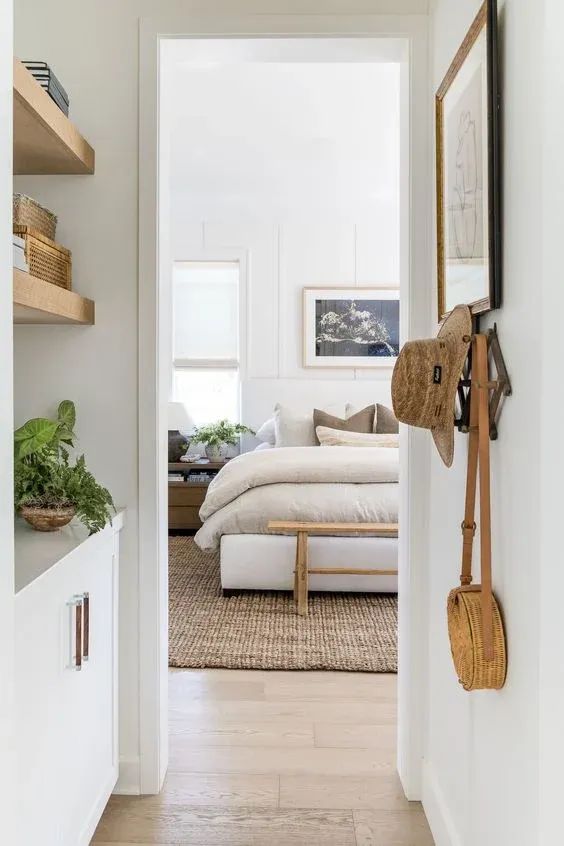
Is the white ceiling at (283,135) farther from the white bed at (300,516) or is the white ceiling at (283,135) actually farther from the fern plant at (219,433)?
the white bed at (300,516)

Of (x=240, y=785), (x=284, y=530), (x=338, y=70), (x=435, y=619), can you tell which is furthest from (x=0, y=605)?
(x=338, y=70)

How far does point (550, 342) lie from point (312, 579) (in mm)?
3009

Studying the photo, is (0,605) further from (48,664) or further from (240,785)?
(240,785)

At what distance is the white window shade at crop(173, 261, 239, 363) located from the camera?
20.2 feet

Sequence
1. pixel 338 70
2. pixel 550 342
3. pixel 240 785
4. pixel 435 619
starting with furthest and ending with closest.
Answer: pixel 338 70 → pixel 240 785 → pixel 435 619 → pixel 550 342

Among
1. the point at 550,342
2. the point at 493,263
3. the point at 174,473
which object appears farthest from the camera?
the point at 174,473

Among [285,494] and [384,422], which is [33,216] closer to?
[285,494]

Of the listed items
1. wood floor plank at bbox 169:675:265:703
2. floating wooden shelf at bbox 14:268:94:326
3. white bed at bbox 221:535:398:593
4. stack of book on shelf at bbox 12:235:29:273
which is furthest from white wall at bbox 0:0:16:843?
white bed at bbox 221:535:398:593

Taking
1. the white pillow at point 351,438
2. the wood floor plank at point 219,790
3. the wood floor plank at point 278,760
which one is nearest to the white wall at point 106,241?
the wood floor plank at point 219,790

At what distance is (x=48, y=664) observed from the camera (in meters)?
1.47

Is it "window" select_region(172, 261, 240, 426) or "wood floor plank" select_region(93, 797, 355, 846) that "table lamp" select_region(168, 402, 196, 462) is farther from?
"wood floor plank" select_region(93, 797, 355, 846)

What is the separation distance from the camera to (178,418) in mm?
5973

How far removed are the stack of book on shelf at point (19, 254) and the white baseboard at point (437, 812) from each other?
1726 mm

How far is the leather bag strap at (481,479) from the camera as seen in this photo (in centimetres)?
133
